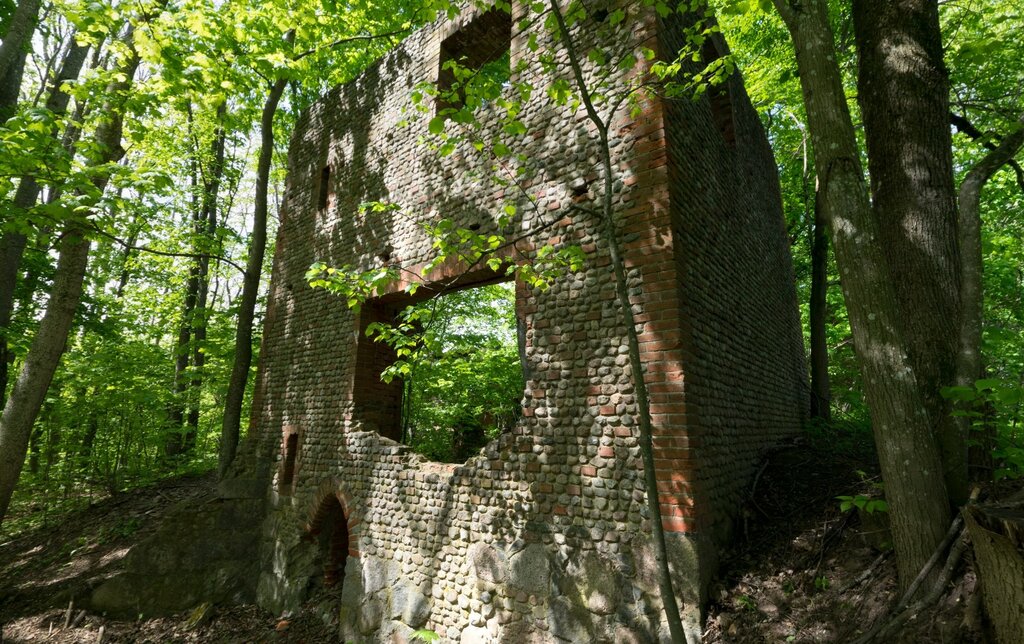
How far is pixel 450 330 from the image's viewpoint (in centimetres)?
994

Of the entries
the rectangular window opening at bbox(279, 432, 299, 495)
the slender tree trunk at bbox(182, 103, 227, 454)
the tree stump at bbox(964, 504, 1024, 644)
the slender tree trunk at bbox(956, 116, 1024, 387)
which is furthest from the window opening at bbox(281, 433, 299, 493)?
the slender tree trunk at bbox(956, 116, 1024, 387)

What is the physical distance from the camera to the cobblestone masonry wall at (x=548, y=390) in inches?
150

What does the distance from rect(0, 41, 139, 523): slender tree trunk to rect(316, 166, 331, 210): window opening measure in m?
2.56

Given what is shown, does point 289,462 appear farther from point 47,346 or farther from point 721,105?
point 721,105

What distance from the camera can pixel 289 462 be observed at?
6719mm

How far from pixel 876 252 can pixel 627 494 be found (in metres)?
2.38

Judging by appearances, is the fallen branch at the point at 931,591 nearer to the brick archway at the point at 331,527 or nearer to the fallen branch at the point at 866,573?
the fallen branch at the point at 866,573

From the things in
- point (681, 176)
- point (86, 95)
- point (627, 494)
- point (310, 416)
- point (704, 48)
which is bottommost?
point (627, 494)

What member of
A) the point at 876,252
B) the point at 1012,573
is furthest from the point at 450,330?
the point at 1012,573

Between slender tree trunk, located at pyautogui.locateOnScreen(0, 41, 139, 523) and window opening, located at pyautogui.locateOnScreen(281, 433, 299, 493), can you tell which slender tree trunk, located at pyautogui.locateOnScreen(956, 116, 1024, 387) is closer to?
window opening, located at pyautogui.locateOnScreen(281, 433, 299, 493)

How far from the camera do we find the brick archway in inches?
238

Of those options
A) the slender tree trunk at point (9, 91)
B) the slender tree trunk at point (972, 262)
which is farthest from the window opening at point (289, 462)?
the slender tree trunk at point (972, 262)

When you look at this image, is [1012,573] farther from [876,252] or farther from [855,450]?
[855,450]

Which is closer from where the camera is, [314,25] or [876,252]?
[876,252]
